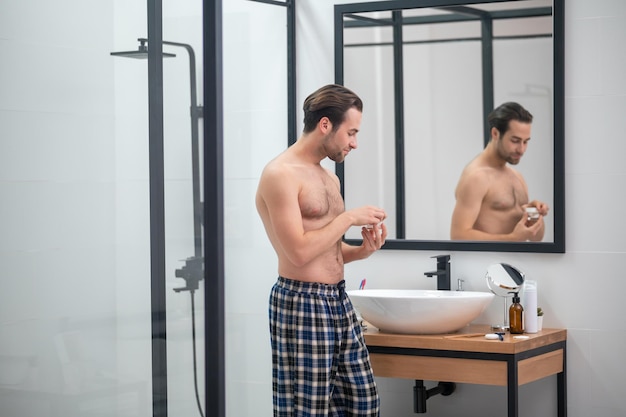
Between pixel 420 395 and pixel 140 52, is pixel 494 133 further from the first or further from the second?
pixel 140 52

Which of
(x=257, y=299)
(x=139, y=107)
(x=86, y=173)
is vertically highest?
(x=139, y=107)

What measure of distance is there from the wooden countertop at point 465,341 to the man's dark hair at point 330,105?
83cm

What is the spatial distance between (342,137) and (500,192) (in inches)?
35.1

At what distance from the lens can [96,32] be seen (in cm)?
242

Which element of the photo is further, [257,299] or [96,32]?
[257,299]

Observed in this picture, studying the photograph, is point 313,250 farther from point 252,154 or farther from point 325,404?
point 252,154

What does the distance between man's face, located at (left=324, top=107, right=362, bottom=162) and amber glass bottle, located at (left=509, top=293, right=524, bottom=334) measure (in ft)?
2.96

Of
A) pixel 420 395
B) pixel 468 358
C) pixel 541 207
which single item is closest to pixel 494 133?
pixel 541 207

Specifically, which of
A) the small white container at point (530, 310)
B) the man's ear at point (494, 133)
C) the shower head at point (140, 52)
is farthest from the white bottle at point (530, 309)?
the shower head at point (140, 52)

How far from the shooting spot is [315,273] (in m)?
3.03

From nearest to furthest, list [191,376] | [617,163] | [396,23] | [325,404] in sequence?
[191,376]
[325,404]
[617,163]
[396,23]

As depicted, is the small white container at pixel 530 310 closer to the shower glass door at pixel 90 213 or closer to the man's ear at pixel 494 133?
the man's ear at pixel 494 133

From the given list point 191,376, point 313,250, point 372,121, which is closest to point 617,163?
point 372,121

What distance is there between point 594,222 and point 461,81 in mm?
773
